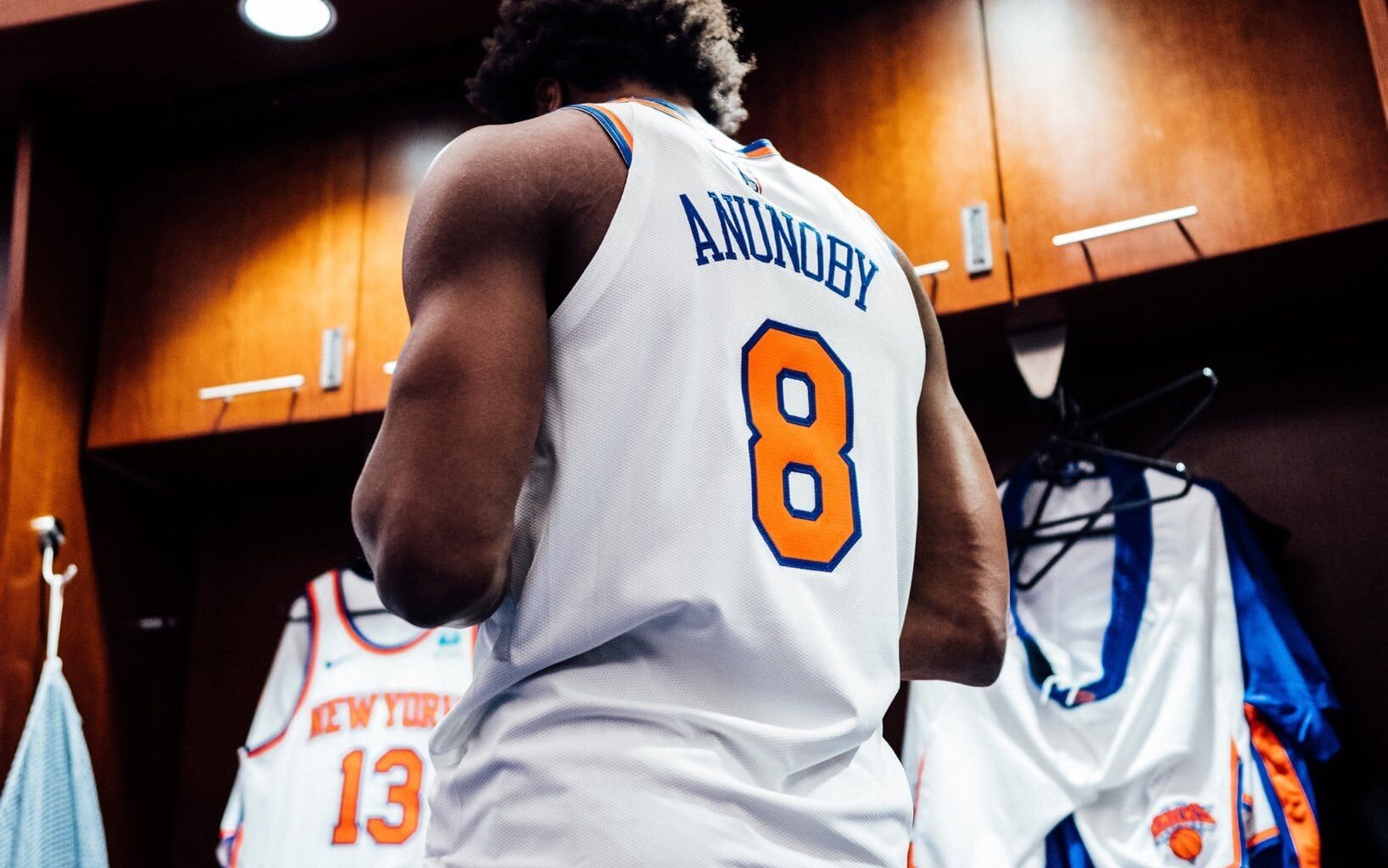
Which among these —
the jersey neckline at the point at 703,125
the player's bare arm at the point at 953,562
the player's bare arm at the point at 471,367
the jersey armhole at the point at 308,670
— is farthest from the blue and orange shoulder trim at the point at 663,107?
the jersey armhole at the point at 308,670

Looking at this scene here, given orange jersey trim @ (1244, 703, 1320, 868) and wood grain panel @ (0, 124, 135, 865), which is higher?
wood grain panel @ (0, 124, 135, 865)

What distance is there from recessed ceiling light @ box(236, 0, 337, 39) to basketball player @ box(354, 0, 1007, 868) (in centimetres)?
150

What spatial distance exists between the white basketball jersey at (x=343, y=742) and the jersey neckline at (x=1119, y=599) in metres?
0.95

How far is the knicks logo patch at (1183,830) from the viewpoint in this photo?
5.25ft

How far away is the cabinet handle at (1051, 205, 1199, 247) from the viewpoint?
67.1 inches

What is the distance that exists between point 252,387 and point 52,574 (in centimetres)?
47

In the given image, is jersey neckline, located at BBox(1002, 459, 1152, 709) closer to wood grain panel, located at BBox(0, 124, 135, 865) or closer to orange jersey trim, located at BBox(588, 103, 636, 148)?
orange jersey trim, located at BBox(588, 103, 636, 148)

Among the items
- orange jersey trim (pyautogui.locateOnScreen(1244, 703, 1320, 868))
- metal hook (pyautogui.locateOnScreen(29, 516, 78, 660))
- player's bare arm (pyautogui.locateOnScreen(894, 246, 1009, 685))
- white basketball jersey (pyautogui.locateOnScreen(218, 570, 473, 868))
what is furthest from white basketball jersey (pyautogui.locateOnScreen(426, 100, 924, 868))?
metal hook (pyautogui.locateOnScreen(29, 516, 78, 660))

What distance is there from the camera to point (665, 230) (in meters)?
0.79

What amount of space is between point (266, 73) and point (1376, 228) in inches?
74.5

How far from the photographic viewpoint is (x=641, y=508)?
2.37 ft

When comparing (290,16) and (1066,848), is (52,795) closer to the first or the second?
(290,16)

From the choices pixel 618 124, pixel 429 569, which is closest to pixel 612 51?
pixel 618 124

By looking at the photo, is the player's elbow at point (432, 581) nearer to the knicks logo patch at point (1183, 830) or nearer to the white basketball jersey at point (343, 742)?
the knicks logo patch at point (1183, 830)
